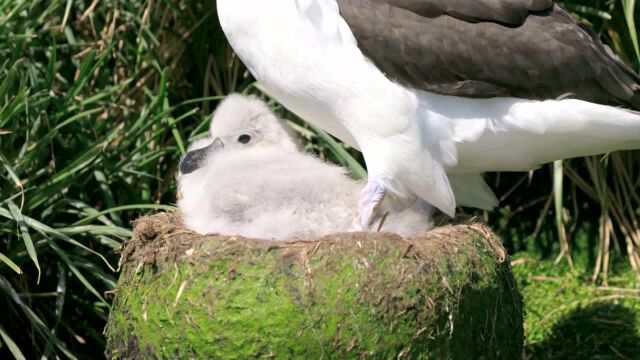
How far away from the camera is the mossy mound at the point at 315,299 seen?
8.08 ft

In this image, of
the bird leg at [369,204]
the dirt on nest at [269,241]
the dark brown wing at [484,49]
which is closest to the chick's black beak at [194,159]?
the dirt on nest at [269,241]

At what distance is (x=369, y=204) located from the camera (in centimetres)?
291

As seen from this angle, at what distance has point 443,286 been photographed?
2559mm

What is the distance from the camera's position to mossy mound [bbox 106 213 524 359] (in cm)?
246

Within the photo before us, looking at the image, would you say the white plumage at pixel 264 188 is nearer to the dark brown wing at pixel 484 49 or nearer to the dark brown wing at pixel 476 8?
the dark brown wing at pixel 484 49

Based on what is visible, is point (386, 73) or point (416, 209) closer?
point (386, 73)

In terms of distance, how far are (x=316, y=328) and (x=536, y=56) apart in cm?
111

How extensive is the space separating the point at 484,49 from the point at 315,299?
0.96 m

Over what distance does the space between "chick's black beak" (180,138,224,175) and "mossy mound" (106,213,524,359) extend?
451 millimetres

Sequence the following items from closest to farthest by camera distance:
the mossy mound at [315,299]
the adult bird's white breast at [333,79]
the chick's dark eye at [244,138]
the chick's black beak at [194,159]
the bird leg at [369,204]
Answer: the mossy mound at [315,299]
the adult bird's white breast at [333,79]
the bird leg at [369,204]
the chick's black beak at [194,159]
the chick's dark eye at [244,138]

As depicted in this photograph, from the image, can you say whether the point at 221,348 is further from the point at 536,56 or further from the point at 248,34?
the point at 536,56

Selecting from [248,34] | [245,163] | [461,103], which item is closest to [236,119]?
[245,163]

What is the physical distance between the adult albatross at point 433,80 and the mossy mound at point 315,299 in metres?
0.32

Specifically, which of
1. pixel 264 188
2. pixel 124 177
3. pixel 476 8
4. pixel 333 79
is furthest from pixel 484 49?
pixel 124 177
